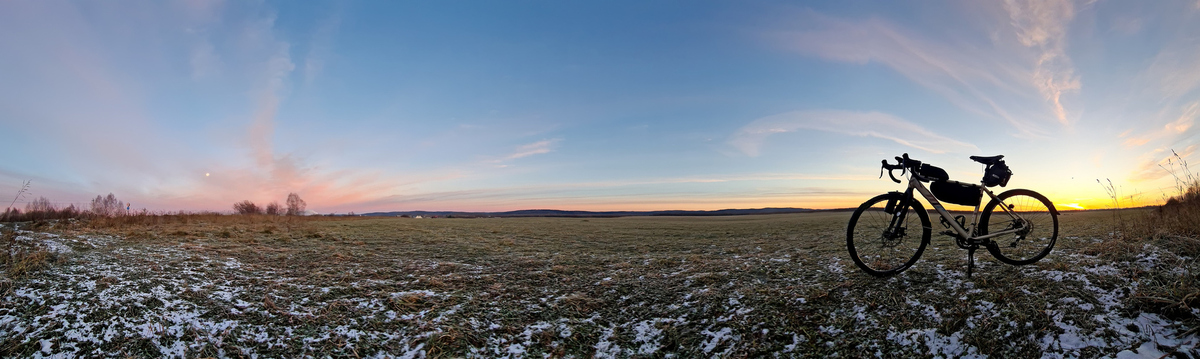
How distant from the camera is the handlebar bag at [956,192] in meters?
5.96

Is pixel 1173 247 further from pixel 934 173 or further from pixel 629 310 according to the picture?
pixel 629 310

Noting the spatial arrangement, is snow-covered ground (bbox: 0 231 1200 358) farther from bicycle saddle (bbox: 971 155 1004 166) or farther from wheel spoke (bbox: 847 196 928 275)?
bicycle saddle (bbox: 971 155 1004 166)

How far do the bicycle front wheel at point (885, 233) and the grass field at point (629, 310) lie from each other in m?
0.28

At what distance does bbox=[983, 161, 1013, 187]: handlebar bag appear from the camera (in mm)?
6043

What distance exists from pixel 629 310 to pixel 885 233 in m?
3.79

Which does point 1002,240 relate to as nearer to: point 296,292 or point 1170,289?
point 1170,289

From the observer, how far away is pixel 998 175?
6.04 metres

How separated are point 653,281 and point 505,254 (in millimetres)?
5292

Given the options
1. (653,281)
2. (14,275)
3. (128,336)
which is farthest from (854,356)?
(14,275)

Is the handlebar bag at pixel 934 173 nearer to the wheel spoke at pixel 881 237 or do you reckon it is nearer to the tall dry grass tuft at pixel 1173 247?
the wheel spoke at pixel 881 237

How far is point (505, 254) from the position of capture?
11.3 m

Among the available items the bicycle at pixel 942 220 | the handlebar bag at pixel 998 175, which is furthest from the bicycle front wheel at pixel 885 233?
the handlebar bag at pixel 998 175

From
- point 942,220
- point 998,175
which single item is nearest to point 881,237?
point 942,220

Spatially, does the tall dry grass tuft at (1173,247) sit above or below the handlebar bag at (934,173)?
below
